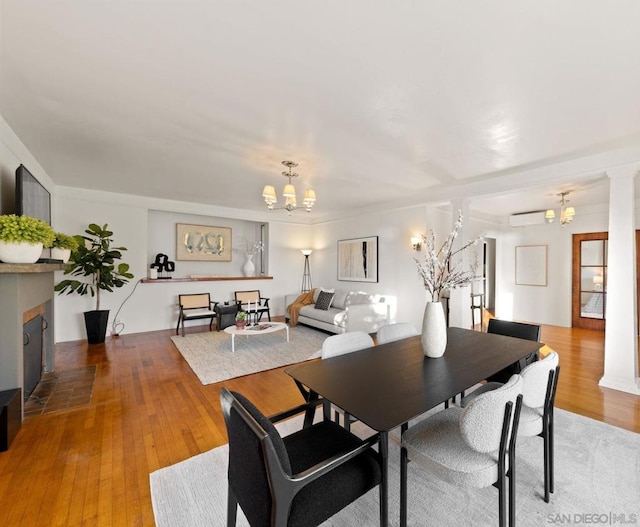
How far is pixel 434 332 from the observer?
1.96m

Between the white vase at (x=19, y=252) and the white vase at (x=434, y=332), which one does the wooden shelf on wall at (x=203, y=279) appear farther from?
the white vase at (x=434, y=332)

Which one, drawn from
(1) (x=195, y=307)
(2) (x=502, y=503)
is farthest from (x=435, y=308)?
(1) (x=195, y=307)

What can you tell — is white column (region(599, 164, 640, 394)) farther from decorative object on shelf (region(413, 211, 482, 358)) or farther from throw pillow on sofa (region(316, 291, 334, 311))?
throw pillow on sofa (region(316, 291, 334, 311))

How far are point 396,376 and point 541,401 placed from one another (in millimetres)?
786

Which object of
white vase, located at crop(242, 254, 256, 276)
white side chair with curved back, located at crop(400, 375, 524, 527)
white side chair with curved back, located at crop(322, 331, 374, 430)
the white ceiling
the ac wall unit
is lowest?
white side chair with curved back, located at crop(400, 375, 524, 527)

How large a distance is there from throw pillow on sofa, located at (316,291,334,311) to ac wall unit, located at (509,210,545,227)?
4524mm

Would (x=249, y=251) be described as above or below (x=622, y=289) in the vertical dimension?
above

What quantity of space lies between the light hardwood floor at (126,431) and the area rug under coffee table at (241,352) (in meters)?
0.18

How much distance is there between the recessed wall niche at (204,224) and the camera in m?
5.98

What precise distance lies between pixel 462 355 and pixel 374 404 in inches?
40.4

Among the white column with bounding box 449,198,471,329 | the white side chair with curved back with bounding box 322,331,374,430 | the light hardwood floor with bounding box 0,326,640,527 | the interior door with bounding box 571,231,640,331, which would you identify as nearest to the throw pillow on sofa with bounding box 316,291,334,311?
the white column with bounding box 449,198,471,329

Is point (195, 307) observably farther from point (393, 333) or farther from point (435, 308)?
point (435, 308)

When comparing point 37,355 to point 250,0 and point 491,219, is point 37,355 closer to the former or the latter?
point 250,0

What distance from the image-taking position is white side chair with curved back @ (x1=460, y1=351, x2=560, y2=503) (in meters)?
1.48
